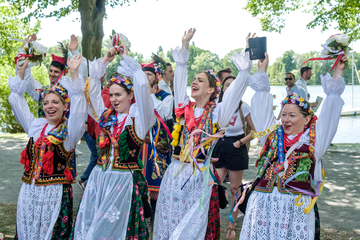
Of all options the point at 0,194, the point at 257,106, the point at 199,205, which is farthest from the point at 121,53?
the point at 0,194

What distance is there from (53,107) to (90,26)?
723 cm

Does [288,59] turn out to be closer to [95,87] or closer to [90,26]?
[90,26]

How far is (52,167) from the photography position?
10.8 feet

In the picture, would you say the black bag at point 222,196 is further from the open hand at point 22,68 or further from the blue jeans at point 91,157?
the blue jeans at point 91,157

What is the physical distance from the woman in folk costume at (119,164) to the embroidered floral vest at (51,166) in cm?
32

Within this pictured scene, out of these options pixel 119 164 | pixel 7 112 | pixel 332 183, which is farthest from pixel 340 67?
pixel 7 112

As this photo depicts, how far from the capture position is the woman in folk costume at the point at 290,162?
2.72m

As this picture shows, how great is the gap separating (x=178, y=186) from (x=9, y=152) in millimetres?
7598

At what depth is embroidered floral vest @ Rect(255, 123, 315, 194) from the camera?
2836 mm

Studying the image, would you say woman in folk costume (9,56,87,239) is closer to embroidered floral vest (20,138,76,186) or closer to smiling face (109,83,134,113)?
embroidered floral vest (20,138,76,186)

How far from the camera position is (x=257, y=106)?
309cm

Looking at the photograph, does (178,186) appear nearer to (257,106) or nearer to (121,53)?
(257,106)

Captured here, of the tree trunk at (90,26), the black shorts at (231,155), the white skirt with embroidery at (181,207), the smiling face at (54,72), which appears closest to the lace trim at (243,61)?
the white skirt with embroidery at (181,207)

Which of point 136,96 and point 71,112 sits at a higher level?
point 136,96
